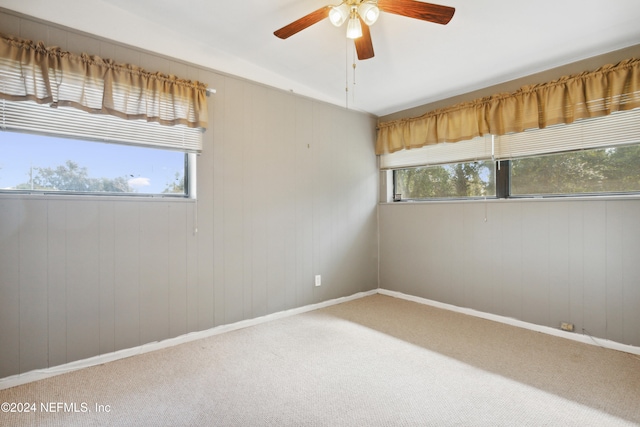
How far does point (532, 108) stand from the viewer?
2.89m

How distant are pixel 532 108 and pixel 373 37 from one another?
1.57 meters

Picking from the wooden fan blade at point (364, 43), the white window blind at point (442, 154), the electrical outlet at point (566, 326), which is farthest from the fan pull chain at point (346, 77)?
the electrical outlet at point (566, 326)

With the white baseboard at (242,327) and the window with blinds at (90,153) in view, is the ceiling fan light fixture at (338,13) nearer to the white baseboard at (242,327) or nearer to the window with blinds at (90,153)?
the window with blinds at (90,153)

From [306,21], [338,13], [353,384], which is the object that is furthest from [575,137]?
[353,384]

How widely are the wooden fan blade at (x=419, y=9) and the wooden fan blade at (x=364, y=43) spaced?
195 millimetres

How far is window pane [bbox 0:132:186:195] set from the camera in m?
2.08

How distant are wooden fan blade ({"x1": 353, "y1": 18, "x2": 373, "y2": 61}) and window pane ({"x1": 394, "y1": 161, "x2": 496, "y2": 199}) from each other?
1932 mm

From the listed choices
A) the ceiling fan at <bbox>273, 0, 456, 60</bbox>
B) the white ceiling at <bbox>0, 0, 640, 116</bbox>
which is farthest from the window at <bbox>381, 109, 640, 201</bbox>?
the ceiling fan at <bbox>273, 0, 456, 60</bbox>

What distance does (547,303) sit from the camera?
290 centimetres

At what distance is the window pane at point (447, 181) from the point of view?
11.1ft

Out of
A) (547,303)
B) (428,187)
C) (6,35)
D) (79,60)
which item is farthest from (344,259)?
(6,35)

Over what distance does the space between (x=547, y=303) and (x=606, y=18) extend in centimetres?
220

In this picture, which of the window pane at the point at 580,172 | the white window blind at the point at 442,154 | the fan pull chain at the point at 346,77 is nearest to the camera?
the window pane at the point at 580,172

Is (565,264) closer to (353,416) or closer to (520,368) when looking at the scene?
(520,368)
